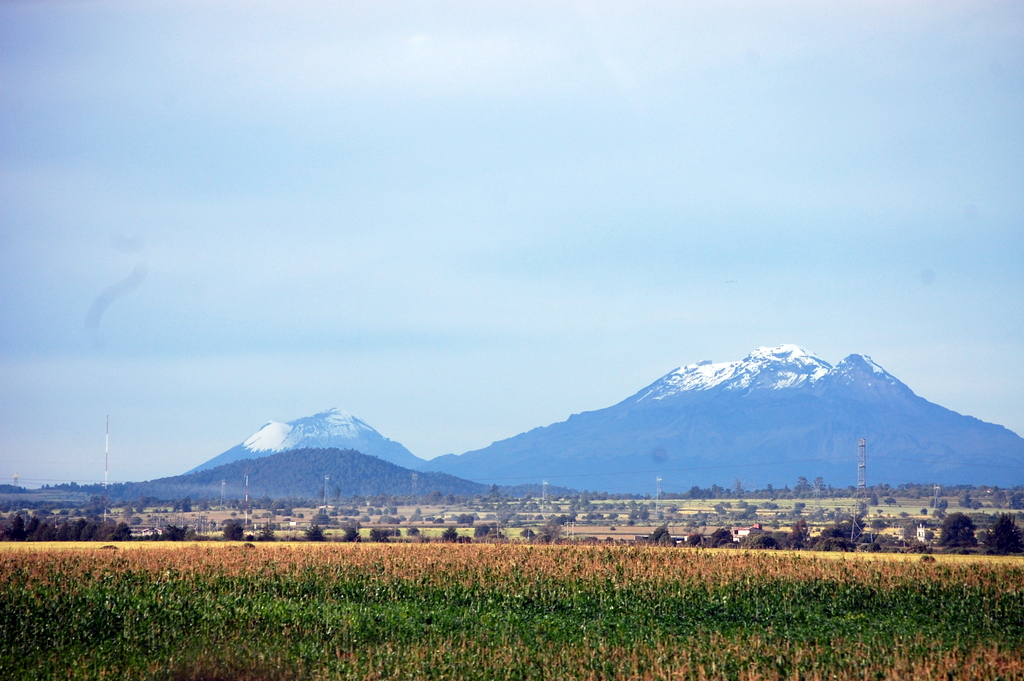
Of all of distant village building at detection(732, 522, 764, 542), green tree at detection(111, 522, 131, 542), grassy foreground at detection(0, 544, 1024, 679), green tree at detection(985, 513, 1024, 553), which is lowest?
distant village building at detection(732, 522, 764, 542)

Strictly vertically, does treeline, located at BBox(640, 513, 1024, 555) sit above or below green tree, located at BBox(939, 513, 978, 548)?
above

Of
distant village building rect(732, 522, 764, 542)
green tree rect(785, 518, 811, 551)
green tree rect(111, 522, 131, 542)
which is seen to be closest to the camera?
green tree rect(111, 522, 131, 542)

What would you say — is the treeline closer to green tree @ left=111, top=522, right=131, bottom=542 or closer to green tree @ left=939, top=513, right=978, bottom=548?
green tree @ left=939, top=513, right=978, bottom=548

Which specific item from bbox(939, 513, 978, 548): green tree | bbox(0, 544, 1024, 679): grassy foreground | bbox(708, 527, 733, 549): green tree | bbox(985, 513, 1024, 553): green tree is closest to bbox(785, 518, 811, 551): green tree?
bbox(708, 527, 733, 549): green tree

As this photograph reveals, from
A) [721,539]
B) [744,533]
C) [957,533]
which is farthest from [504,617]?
[744,533]

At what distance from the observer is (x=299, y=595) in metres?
44.5

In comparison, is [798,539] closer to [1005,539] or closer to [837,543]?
[837,543]

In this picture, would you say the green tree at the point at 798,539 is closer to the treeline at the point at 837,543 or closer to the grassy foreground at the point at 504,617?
the treeline at the point at 837,543

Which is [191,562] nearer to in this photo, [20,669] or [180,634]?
[180,634]

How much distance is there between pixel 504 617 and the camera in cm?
4034

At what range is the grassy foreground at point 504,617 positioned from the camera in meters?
33.2

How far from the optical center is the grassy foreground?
1305 inches

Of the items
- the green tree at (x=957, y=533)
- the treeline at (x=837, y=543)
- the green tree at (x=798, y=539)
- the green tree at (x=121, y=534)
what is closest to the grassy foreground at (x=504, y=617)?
the treeline at (x=837, y=543)

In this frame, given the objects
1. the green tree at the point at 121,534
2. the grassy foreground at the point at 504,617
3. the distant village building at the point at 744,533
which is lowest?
the distant village building at the point at 744,533
